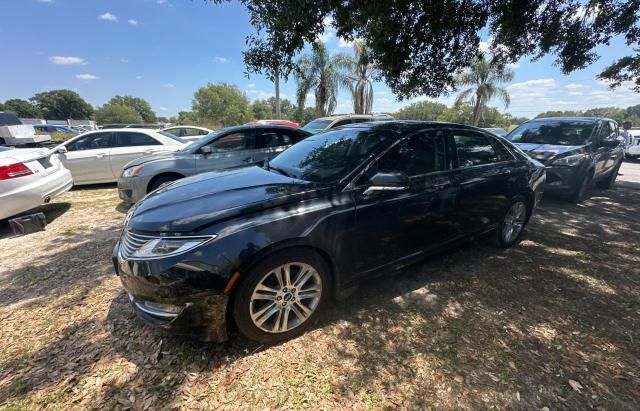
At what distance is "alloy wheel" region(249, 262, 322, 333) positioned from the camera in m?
2.19

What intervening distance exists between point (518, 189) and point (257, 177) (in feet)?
10.6

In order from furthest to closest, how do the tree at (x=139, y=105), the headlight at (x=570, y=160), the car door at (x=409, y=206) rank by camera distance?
the tree at (x=139, y=105) < the headlight at (x=570, y=160) < the car door at (x=409, y=206)

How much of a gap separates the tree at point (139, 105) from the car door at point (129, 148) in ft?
373

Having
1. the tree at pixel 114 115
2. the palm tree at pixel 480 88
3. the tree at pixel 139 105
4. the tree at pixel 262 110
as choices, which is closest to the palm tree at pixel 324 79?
the palm tree at pixel 480 88

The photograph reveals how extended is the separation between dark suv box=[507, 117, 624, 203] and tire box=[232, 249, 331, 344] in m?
5.89

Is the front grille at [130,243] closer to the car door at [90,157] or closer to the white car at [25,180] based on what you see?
the white car at [25,180]

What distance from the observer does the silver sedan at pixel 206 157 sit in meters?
5.44

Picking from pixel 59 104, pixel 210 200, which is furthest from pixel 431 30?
pixel 59 104

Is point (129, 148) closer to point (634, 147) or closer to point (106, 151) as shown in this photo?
point (106, 151)

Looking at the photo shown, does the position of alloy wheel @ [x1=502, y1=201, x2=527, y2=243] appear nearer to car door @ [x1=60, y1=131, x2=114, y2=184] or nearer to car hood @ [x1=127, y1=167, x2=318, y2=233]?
car hood @ [x1=127, y1=167, x2=318, y2=233]

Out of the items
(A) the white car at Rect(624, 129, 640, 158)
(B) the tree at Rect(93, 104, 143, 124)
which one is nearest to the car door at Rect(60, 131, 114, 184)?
(A) the white car at Rect(624, 129, 640, 158)

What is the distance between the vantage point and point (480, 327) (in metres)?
2.57

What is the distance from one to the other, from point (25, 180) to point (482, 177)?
6.47 meters

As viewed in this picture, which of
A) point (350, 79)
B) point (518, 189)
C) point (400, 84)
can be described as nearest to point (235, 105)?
point (350, 79)
